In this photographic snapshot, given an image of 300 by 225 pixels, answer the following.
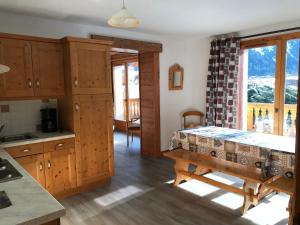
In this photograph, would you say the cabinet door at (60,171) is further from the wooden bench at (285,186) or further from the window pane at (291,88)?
the window pane at (291,88)

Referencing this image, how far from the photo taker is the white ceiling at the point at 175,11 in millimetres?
2918

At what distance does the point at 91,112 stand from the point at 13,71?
3.45 ft

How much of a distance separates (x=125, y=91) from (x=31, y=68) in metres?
→ 4.50

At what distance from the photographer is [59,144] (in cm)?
316

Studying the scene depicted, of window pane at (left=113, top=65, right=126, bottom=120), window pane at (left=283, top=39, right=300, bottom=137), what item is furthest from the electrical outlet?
window pane at (left=113, top=65, right=126, bottom=120)

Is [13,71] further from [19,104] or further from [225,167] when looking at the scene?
[225,167]

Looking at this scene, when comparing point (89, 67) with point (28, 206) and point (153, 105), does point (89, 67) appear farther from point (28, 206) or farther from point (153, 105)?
point (28, 206)

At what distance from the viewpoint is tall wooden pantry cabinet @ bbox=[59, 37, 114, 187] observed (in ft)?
10.6

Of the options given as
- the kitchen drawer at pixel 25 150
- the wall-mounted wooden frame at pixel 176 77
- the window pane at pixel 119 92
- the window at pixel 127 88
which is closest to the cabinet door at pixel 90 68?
the kitchen drawer at pixel 25 150

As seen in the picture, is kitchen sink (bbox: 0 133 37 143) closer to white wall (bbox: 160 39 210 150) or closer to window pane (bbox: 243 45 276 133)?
white wall (bbox: 160 39 210 150)

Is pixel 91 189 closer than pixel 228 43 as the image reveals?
Yes

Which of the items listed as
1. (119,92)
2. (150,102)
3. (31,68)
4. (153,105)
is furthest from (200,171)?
(119,92)

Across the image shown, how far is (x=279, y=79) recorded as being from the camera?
4.33 metres

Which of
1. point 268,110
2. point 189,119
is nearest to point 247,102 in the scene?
point 268,110
